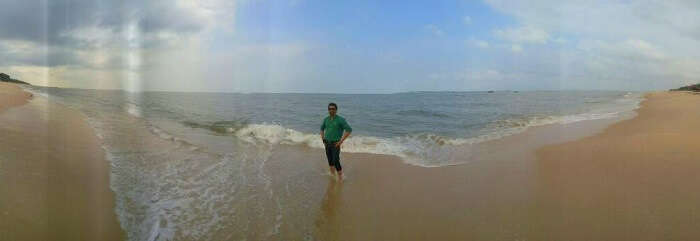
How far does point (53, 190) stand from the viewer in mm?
5258

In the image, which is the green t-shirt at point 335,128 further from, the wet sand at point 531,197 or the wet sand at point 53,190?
the wet sand at point 53,190

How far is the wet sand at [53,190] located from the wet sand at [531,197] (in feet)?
8.72

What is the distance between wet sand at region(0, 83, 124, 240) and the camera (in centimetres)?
416

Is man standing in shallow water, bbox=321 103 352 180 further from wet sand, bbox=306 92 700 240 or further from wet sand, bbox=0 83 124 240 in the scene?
wet sand, bbox=0 83 124 240

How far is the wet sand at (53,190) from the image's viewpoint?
13.7 ft

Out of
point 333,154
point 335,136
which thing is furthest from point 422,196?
point 335,136

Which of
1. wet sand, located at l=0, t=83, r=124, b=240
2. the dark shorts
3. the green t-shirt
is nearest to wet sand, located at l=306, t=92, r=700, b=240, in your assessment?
the dark shorts

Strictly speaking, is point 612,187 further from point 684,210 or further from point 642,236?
point 642,236

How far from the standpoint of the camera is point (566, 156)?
8.41 meters

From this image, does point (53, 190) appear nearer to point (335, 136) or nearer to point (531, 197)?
point (335, 136)

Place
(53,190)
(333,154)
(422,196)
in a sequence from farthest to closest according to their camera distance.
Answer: (333,154) < (422,196) < (53,190)

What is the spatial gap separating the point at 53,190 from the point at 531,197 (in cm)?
656

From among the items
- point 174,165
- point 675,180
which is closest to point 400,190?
point 675,180

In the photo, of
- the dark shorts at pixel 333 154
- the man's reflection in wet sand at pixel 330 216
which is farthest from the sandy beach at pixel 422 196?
the dark shorts at pixel 333 154
